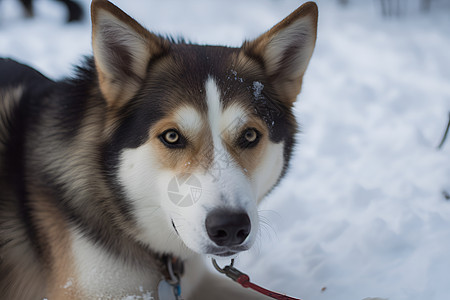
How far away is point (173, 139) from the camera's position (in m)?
1.71

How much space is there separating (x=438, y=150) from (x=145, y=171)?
2.33 metres

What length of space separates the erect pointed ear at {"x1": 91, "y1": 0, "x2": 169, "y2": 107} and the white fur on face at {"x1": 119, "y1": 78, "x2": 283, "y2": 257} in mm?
252

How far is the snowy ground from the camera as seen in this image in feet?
7.61

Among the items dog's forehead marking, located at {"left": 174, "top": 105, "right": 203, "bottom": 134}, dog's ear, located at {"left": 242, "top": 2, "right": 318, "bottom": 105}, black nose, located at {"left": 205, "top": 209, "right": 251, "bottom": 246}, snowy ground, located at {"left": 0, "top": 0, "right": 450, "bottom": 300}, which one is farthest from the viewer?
snowy ground, located at {"left": 0, "top": 0, "right": 450, "bottom": 300}

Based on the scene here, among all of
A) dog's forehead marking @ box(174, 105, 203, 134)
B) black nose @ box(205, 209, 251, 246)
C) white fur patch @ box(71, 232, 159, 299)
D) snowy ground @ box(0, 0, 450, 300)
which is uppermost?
dog's forehead marking @ box(174, 105, 203, 134)

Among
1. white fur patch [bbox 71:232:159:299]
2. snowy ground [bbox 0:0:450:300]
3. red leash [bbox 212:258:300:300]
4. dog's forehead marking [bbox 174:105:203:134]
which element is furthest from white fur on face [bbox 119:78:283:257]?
snowy ground [bbox 0:0:450:300]

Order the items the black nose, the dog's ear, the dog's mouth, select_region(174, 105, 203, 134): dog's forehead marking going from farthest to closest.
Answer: the dog's ear, select_region(174, 105, 203, 134): dog's forehead marking, the dog's mouth, the black nose

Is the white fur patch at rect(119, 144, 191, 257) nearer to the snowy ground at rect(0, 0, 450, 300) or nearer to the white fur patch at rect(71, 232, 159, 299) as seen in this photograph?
the white fur patch at rect(71, 232, 159, 299)

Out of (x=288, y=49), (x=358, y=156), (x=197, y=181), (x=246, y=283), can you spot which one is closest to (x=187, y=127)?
(x=197, y=181)

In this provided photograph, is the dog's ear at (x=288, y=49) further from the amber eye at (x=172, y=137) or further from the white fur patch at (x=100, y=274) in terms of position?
the white fur patch at (x=100, y=274)

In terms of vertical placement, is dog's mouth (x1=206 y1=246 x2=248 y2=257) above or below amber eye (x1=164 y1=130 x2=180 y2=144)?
below

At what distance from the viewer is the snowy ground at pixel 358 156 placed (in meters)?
2.32

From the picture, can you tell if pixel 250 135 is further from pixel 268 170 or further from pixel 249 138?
pixel 268 170

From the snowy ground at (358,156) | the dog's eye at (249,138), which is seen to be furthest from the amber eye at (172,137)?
the snowy ground at (358,156)
